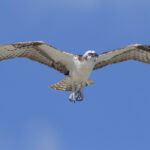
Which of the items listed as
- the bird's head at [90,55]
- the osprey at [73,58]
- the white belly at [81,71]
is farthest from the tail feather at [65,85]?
the bird's head at [90,55]

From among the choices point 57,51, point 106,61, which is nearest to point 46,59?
point 57,51

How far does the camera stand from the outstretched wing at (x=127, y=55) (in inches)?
1014

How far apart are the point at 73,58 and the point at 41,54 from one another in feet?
4.07

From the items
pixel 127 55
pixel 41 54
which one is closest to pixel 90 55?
pixel 41 54

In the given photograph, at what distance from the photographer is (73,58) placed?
25016 millimetres

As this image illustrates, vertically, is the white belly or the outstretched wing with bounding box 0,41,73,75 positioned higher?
the outstretched wing with bounding box 0,41,73,75

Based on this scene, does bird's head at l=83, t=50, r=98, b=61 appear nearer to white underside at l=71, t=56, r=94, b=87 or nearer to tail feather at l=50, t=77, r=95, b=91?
white underside at l=71, t=56, r=94, b=87

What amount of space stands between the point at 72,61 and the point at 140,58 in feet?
9.56

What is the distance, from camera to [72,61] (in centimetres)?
2508

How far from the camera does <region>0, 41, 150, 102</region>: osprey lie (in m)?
24.4

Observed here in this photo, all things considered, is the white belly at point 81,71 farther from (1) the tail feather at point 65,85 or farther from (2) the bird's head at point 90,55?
(1) the tail feather at point 65,85

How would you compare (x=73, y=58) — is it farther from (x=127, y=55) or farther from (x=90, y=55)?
(x=127, y=55)

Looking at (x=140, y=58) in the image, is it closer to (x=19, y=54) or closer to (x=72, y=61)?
(x=72, y=61)

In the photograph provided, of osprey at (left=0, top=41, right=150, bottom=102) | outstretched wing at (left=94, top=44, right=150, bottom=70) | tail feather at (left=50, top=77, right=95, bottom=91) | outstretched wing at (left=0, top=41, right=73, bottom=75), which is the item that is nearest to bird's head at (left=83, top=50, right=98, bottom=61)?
osprey at (left=0, top=41, right=150, bottom=102)
